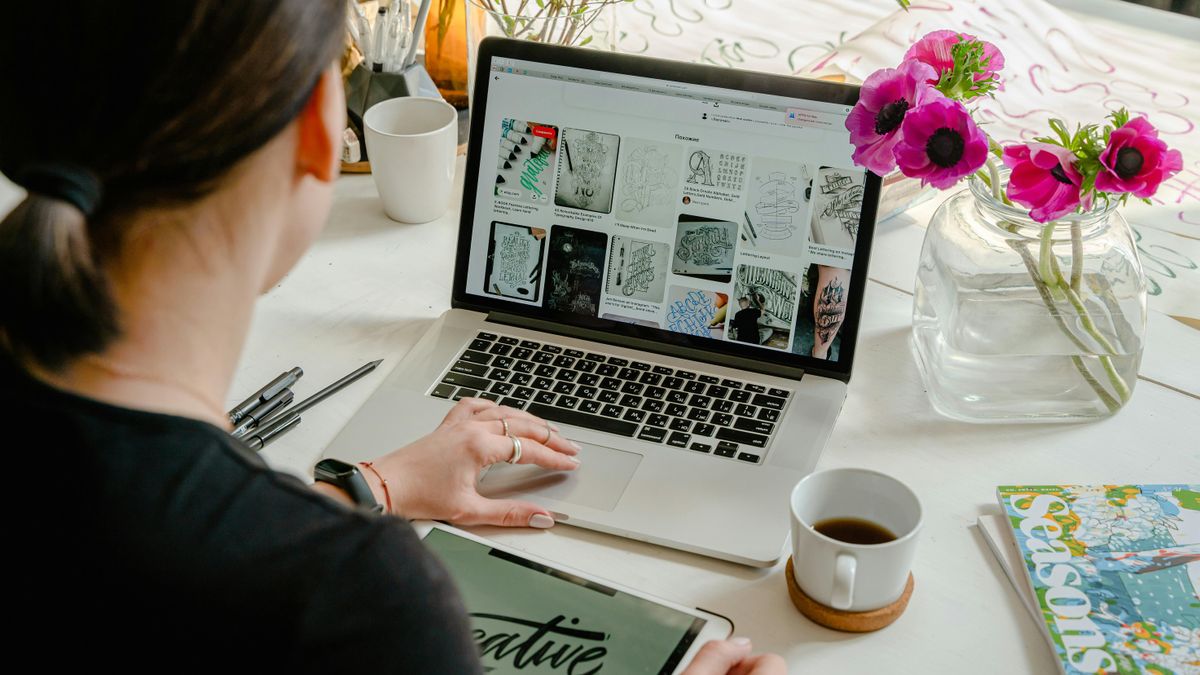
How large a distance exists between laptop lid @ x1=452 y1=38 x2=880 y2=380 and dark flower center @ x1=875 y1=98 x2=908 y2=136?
0.32 feet

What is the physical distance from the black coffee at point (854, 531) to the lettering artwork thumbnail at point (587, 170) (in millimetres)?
397

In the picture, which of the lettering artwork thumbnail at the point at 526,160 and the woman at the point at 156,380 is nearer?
the woman at the point at 156,380

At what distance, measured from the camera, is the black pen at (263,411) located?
978 mm

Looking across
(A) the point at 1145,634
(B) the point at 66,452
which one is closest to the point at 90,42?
(B) the point at 66,452

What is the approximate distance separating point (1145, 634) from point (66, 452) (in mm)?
690

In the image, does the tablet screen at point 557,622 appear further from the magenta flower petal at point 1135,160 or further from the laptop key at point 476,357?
the magenta flower petal at point 1135,160

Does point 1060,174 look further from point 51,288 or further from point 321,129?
point 51,288

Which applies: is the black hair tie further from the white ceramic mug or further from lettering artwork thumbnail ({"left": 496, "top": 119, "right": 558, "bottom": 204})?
lettering artwork thumbnail ({"left": 496, "top": 119, "right": 558, "bottom": 204})

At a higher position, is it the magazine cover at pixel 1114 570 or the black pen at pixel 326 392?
the magazine cover at pixel 1114 570

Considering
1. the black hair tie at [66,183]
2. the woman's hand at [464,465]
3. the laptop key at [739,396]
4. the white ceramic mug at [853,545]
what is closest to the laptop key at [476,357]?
the woman's hand at [464,465]

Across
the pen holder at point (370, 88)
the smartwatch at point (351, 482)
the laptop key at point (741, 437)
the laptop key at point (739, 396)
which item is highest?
the pen holder at point (370, 88)

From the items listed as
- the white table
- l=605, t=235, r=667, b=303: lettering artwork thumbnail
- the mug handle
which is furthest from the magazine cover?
l=605, t=235, r=667, b=303: lettering artwork thumbnail

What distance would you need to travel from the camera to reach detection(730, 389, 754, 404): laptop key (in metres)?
1.01

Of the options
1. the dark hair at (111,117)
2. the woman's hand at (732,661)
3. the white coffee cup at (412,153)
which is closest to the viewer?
the dark hair at (111,117)
